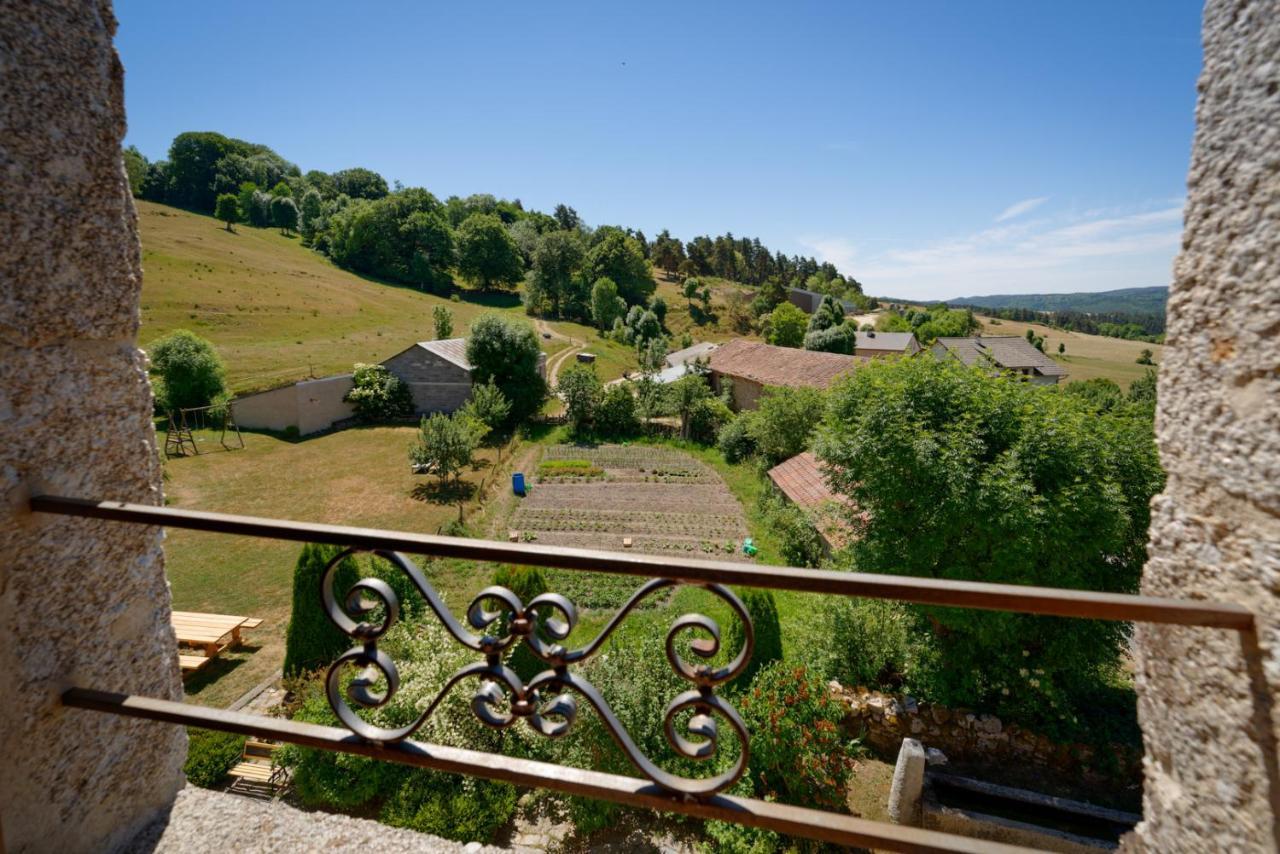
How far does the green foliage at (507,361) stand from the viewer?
96.5 feet

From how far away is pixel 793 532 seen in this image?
16.1m

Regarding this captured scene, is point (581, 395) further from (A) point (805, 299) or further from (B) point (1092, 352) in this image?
(B) point (1092, 352)

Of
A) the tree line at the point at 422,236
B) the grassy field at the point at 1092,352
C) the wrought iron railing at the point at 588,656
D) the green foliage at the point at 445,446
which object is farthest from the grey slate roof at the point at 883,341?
the wrought iron railing at the point at 588,656

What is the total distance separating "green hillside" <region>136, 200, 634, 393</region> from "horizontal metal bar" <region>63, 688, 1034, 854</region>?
32495 millimetres

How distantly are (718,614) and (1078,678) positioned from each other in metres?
6.33

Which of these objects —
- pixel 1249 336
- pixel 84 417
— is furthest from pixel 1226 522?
pixel 84 417

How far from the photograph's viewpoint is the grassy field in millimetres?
54531

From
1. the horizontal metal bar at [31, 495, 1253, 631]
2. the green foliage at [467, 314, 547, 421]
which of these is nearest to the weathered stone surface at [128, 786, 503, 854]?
the horizontal metal bar at [31, 495, 1253, 631]

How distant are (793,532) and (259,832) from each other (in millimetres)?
15239

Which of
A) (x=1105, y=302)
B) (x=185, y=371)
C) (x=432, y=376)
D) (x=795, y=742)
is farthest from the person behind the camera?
(x=1105, y=302)

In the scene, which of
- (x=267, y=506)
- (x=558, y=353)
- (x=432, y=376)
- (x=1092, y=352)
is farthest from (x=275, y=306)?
(x=1092, y=352)

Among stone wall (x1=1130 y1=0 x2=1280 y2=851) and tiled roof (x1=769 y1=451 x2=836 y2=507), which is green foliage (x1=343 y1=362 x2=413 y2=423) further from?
stone wall (x1=1130 y1=0 x2=1280 y2=851)

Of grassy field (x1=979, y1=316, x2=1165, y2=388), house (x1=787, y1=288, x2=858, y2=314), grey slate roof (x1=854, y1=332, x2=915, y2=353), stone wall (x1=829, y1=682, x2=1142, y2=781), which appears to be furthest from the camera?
house (x1=787, y1=288, x2=858, y2=314)

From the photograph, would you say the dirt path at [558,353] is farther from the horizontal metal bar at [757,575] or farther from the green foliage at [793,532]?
the horizontal metal bar at [757,575]
